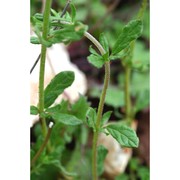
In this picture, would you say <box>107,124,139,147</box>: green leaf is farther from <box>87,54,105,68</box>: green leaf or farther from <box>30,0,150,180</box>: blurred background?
<box>30,0,150,180</box>: blurred background

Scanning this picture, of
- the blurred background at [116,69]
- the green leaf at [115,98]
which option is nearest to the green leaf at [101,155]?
the blurred background at [116,69]

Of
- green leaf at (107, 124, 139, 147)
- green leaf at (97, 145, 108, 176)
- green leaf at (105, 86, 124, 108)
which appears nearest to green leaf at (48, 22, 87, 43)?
green leaf at (107, 124, 139, 147)

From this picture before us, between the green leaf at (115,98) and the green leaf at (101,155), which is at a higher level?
the green leaf at (115,98)

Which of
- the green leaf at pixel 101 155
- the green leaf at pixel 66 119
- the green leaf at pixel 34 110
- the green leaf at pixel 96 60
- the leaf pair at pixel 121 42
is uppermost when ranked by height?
the leaf pair at pixel 121 42

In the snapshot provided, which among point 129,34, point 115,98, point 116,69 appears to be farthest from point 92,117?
point 116,69

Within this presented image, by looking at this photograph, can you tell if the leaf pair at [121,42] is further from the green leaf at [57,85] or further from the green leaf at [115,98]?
the green leaf at [115,98]
